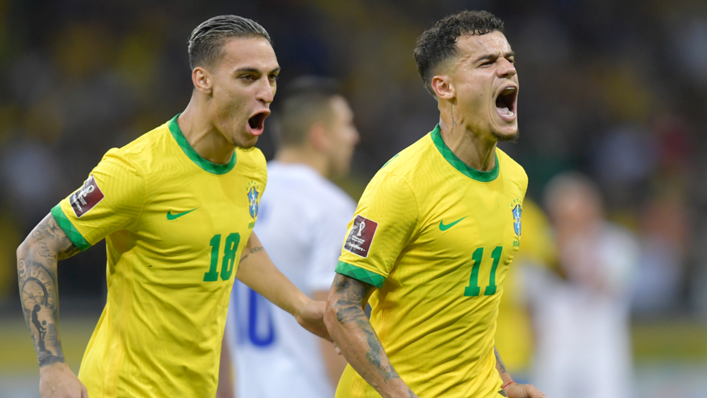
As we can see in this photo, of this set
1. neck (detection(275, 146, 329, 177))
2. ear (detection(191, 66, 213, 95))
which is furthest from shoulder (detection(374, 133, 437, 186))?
neck (detection(275, 146, 329, 177))

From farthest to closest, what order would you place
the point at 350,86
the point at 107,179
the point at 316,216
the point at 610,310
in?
the point at 350,86, the point at 610,310, the point at 316,216, the point at 107,179

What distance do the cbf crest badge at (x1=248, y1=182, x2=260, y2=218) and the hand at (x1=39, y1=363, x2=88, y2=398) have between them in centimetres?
104

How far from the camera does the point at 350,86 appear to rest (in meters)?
13.2

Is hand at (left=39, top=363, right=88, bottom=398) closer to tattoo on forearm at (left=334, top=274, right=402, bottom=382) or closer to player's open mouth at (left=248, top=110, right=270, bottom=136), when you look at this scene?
tattoo on forearm at (left=334, top=274, right=402, bottom=382)

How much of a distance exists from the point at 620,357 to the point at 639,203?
183 inches

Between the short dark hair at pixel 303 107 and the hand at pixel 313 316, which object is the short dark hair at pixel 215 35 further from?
the short dark hair at pixel 303 107

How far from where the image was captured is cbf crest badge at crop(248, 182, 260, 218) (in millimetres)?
3492

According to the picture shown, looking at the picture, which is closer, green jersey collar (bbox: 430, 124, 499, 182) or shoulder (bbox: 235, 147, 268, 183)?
green jersey collar (bbox: 430, 124, 499, 182)

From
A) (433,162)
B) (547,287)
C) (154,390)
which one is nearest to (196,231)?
(154,390)

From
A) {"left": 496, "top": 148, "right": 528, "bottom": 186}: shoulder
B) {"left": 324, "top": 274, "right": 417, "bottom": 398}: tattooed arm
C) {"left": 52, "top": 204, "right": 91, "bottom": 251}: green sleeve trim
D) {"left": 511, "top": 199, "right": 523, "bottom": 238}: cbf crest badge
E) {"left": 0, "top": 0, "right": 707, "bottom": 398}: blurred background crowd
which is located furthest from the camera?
{"left": 0, "top": 0, "right": 707, "bottom": 398}: blurred background crowd

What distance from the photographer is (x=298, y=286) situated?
4844mm

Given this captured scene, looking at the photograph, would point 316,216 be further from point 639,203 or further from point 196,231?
point 639,203

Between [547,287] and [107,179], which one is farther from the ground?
[547,287]

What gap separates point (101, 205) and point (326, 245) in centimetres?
197
